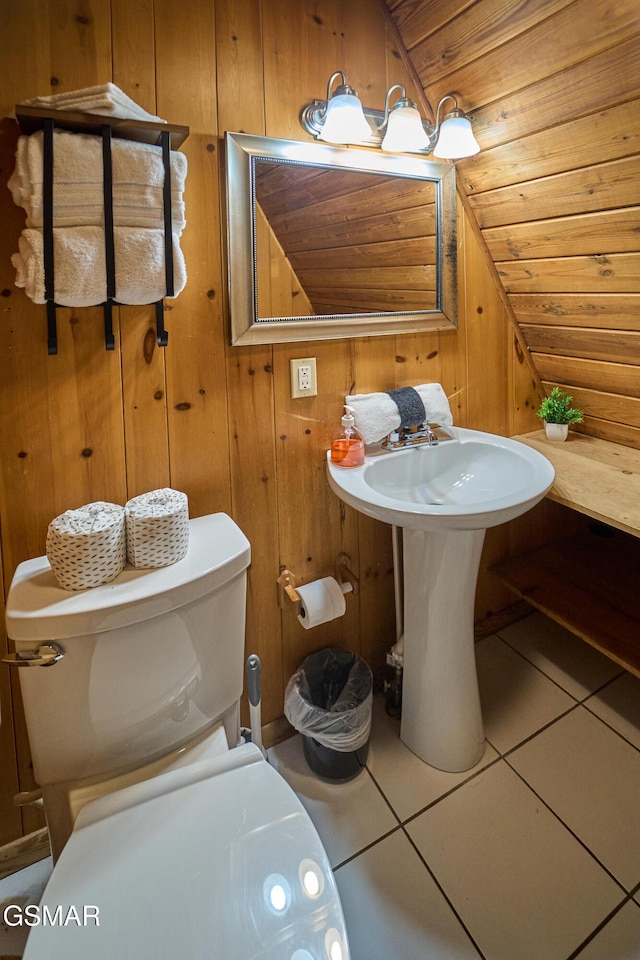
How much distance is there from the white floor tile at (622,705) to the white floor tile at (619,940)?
1.75ft

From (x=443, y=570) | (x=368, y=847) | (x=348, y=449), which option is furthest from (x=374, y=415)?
(x=368, y=847)

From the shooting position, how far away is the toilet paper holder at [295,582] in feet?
4.87

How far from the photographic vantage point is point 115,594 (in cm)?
99

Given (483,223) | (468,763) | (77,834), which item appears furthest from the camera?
(483,223)

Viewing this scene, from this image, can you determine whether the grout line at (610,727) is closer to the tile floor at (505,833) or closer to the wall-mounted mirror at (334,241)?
the tile floor at (505,833)

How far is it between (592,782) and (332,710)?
2.52 ft

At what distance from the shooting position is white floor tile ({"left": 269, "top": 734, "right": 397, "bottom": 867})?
1346 mm

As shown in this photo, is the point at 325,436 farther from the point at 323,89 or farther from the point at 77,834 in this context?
the point at 77,834

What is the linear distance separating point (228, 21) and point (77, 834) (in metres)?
1.76

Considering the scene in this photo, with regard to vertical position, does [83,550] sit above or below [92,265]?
below

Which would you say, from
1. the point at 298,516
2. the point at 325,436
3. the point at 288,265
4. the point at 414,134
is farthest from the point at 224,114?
the point at 298,516

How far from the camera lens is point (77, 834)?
931 mm

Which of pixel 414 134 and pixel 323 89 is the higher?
pixel 323 89

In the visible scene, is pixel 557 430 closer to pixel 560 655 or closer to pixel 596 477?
pixel 596 477
